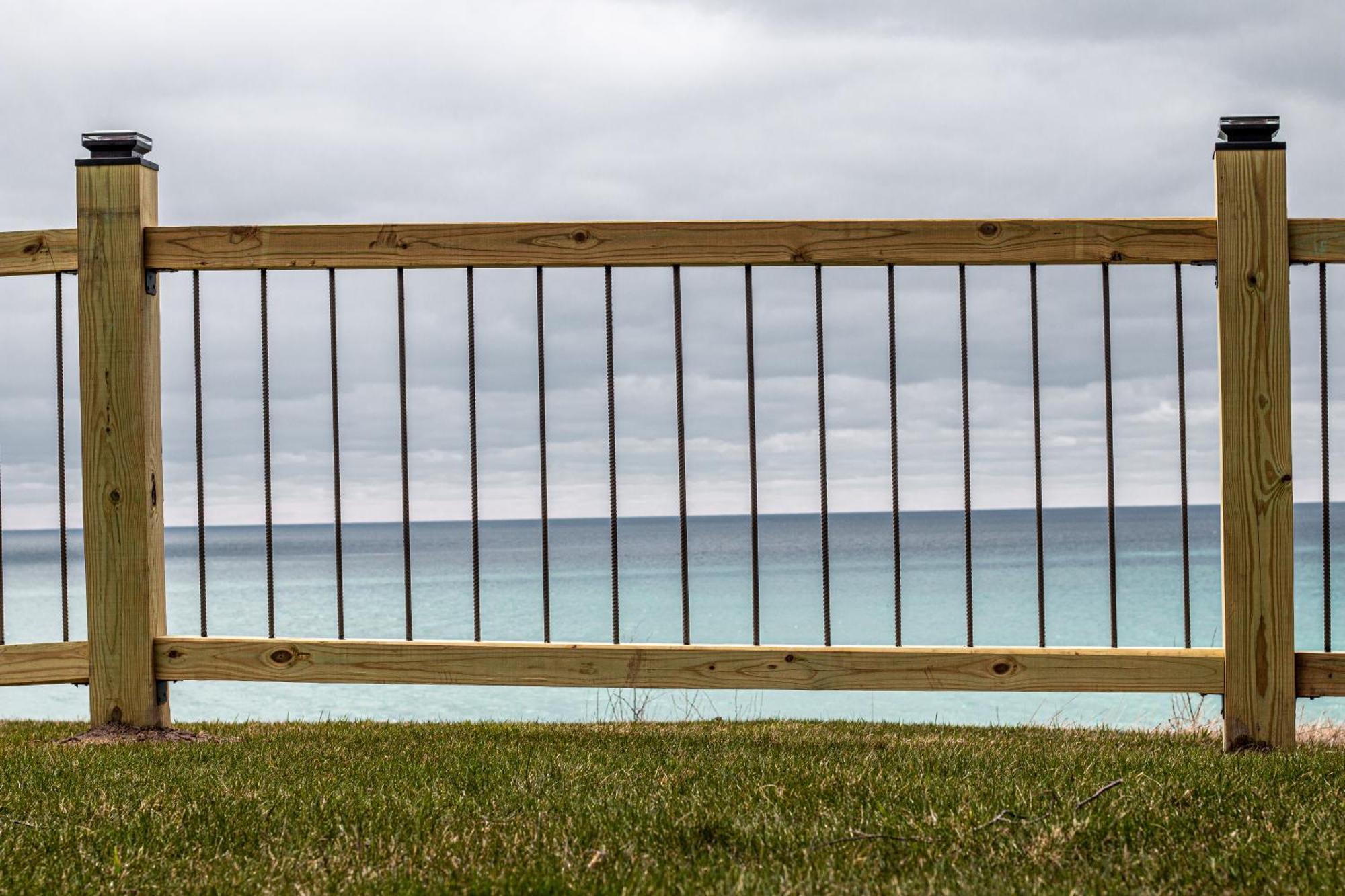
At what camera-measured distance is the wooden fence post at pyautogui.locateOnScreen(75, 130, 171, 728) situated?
4195 mm

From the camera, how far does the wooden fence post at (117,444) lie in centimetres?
420

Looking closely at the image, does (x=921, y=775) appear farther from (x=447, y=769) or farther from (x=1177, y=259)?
(x=1177, y=259)

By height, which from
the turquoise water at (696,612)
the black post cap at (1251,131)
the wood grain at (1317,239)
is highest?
the black post cap at (1251,131)

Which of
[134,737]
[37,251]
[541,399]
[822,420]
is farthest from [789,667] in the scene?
[37,251]

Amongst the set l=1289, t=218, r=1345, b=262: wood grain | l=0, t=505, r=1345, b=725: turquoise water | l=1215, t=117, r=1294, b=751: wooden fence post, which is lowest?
l=0, t=505, r=1345, b=725: turquoise water

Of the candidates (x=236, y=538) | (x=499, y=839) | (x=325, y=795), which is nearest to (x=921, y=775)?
(x=499, y=839)

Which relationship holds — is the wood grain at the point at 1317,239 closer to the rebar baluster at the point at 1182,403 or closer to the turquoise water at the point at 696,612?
the rebar baluster at the point at 1182,403

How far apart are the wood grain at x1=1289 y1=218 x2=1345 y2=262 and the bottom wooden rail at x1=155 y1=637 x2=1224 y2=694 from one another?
1407mm

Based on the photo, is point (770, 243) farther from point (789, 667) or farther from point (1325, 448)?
point (1325, 448)

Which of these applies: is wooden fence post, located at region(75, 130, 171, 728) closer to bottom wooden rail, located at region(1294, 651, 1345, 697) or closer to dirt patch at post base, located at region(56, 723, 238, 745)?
dirt patch at post base, located at region(56, 723, 238, 745)

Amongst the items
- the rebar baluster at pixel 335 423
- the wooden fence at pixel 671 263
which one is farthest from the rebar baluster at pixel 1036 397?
the rebar baluster at pixel 335 423

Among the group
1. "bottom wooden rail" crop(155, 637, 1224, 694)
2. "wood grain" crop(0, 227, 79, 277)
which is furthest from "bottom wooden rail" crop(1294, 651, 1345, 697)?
"wood grain" crop(0, 227, 79, 277)

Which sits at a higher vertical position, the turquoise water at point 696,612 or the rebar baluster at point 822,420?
the rebar baluster at point 822,420

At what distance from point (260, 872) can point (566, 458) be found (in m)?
6.77
